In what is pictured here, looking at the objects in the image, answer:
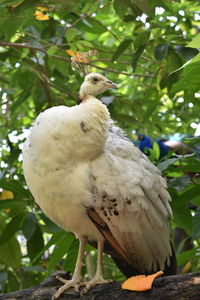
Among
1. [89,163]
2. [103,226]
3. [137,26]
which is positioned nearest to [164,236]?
[103,226]

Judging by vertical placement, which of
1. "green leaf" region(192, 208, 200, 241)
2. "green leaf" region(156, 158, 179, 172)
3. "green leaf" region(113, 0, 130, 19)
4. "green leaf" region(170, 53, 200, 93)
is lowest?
"green leaf" region(192, 208, 200, 241)

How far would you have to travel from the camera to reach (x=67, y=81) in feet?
14.0

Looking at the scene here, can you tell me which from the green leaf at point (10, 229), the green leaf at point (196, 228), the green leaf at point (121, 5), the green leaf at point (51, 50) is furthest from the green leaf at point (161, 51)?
the green leaf at point (10, 229)

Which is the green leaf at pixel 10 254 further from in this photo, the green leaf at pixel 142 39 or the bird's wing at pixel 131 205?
the green leaf at pixel 142 39

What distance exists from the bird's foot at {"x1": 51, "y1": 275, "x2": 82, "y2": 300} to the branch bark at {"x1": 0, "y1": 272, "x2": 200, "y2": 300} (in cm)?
2

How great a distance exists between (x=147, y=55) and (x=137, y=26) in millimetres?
333

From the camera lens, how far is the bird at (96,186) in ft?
8.75

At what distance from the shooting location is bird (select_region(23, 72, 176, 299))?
2.67 metres

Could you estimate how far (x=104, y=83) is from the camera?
3.00 m

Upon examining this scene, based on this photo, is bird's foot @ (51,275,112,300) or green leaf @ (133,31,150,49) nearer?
bird's foot @ (51,275,112,300)

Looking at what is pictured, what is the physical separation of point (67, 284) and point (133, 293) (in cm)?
51

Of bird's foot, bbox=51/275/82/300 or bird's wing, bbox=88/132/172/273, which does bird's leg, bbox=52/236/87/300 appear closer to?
bird's foot, bbox=51/275/82/300

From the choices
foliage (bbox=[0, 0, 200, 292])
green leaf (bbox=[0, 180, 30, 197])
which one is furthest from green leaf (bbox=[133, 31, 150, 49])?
green leaf (bbox=[0, 180, 30, 197])

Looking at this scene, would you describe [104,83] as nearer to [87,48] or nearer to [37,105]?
[87,48]
